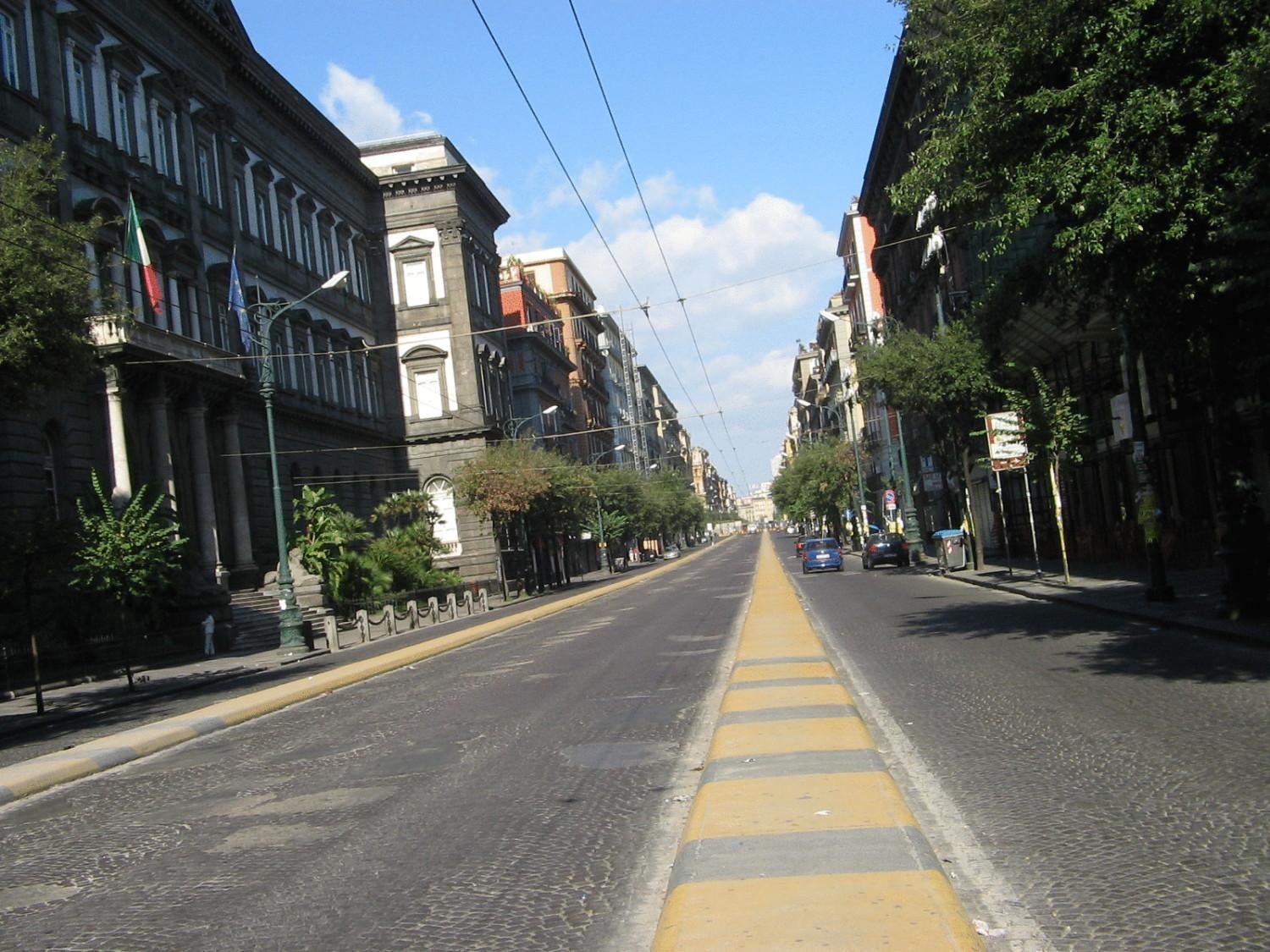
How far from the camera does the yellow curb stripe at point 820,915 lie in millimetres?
4746

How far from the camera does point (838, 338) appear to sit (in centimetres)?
10894

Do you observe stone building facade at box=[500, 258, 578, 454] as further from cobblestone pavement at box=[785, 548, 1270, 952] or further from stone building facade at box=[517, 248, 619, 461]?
cobblestone pavement at box=[785, 548, 1270, 952]

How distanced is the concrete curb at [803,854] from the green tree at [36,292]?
14346mm

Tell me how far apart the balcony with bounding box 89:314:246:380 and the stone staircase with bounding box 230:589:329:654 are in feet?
23.8

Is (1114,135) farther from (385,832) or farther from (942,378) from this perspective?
(942,378)

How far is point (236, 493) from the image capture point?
42250mm

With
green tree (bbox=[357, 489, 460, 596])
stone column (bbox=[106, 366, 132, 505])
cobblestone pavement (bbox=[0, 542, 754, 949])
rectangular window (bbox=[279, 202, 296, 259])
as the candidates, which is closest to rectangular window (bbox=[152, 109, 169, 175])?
stone column (bbox=[106, 366, 132, 505])

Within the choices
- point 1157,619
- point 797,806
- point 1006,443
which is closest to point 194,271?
point 1006,443

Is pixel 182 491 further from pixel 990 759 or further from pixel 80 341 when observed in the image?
pixel 990 759

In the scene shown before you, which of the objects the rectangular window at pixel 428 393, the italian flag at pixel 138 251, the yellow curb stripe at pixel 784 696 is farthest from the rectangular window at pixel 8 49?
the rectangular window at pixel 428 393

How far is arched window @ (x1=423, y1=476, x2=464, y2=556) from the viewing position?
6469 cm

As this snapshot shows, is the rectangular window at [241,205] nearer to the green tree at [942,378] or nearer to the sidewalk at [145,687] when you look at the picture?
the sidewalk at [145,687]

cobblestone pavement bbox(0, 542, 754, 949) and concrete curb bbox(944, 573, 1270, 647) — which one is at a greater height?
cobblestone pavement bbox(0, 542, 754, 949)

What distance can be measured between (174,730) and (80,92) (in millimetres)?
26685
